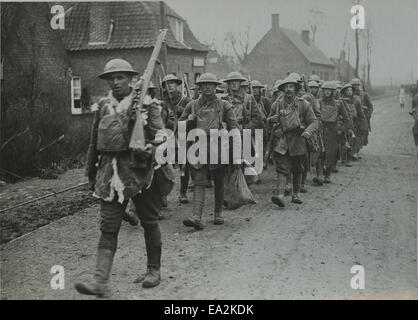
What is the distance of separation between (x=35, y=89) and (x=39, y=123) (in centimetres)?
295

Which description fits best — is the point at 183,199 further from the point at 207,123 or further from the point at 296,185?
the point at 207,123

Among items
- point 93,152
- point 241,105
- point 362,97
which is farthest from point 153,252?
point 362,97

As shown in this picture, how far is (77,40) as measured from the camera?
1107 inches

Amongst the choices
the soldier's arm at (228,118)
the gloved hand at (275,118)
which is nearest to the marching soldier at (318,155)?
the gloved hand at (275,118)

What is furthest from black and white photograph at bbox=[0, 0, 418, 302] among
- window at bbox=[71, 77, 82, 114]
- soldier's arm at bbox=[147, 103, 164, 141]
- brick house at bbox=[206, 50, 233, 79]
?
brick house at bbox=[206, 50, 233, 79]

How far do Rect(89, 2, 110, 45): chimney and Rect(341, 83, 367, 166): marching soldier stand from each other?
660 inches

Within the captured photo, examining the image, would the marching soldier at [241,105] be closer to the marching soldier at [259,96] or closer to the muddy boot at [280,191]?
the muddy boot at [280,191]

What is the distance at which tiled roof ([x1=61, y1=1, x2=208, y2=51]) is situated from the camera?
26438 millimetres

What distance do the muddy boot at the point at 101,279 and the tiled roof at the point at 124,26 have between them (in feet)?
72.4

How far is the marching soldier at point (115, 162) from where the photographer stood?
5.01 metres

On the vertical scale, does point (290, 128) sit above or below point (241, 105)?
below

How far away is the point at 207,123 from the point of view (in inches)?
300

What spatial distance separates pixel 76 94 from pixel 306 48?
37.9 metres

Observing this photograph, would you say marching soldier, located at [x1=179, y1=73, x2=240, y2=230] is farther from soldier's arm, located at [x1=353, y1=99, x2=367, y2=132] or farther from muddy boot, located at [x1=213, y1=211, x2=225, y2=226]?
soldier's arm, located at [x1=353, y1=99, x2=367, y2=132]
